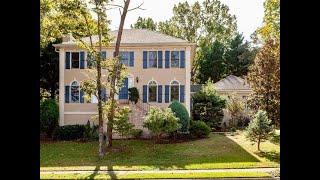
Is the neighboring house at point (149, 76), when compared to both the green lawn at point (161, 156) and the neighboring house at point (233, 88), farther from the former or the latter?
the neighboring house at point (233, 88)

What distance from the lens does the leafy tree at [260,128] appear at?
20.5 metres

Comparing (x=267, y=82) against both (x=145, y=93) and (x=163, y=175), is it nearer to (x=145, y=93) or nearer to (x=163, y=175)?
(x=145, y=93)

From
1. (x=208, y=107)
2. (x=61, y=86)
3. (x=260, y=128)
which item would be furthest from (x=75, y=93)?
(x=260, y=128)

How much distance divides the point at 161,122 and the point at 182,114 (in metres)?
2.27

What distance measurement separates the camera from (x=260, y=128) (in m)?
20.6

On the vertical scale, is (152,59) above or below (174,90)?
above

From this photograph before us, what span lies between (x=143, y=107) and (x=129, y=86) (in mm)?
1757

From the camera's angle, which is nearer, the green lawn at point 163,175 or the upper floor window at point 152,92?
the green lawn at point 163,175

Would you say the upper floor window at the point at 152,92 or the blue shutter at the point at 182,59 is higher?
the blue shutter at the point at 182,59

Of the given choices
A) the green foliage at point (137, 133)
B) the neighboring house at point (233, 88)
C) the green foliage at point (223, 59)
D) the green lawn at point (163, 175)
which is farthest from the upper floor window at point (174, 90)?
the green foliage at point (223, 59)

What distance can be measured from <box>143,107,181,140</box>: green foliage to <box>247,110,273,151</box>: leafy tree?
166 inches

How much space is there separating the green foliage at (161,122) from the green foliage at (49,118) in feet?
22.2

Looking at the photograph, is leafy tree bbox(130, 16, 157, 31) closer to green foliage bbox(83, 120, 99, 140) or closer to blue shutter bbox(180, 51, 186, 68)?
blue shutter bbox(180, 51, 186, 68)

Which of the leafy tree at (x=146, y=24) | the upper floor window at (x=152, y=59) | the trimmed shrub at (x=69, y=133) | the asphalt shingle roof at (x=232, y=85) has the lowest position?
the trimmed shrub at (x=69, y=133)
